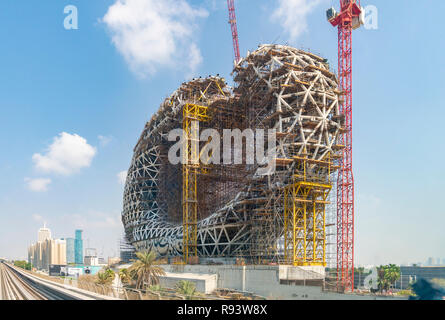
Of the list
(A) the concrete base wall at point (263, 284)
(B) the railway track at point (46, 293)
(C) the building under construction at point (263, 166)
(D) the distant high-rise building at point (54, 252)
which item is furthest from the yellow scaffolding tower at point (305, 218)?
(D) the distant high-rise building at point (54, 252)

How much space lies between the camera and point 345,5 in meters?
51.4

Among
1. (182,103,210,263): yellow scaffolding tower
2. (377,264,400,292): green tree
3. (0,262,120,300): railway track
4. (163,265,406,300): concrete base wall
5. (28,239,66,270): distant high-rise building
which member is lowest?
(28,239,66,270): distant high-rise building

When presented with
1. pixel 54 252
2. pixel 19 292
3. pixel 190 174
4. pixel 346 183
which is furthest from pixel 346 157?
pixel 54 252

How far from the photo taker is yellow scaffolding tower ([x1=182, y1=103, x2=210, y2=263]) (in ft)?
169

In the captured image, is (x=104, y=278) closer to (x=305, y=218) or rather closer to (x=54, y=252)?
(x=305, y=218)

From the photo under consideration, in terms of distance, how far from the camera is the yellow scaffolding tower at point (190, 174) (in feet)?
169

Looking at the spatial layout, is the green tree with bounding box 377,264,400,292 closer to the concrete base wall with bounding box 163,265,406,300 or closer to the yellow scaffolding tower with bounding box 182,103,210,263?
the concrete base wall with bounding box 163,265,406,300

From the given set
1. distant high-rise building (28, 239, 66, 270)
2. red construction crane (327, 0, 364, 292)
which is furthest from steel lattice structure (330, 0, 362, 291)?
distant high-rise building (28, 239, 66, 270)

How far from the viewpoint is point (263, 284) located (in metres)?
34.9

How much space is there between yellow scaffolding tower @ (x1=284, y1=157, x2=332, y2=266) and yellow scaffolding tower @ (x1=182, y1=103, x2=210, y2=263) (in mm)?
15133

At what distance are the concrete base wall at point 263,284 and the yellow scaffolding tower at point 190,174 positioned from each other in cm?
949
